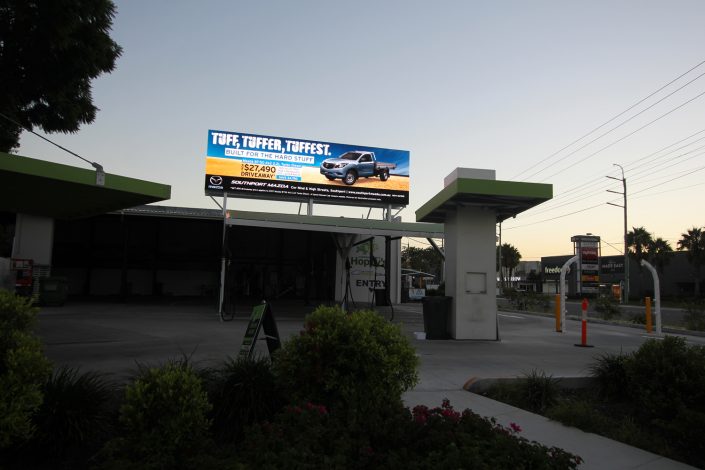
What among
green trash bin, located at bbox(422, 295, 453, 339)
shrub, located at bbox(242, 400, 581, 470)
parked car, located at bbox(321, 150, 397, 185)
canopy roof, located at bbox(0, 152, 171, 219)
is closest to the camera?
shrub, located at bbox(242, 400, 581, 470)

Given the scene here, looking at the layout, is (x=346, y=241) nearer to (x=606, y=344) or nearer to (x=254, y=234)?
(x=606, y=344)

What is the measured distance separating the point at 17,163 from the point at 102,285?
2480cm

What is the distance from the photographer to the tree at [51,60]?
14.8 m

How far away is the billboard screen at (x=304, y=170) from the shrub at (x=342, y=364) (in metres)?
21.9

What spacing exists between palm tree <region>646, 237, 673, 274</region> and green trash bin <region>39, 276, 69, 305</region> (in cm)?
5916

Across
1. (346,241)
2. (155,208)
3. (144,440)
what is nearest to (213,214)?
(155,208)

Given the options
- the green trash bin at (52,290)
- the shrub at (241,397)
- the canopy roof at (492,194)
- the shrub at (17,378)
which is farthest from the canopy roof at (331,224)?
the shrub at (17,378)

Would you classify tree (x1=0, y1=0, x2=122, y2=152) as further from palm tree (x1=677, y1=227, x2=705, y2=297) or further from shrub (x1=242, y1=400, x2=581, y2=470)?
palm tree (x1=677, y1=227, x2=705, y2=297)

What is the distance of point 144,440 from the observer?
355 cm

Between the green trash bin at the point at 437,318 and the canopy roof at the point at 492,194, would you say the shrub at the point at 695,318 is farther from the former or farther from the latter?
the green trash bin at the point at 437,318

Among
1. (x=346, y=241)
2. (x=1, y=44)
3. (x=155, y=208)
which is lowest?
(x=346, y=241)

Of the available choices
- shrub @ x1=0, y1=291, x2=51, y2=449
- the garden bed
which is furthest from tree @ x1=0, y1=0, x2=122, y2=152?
the garden bed

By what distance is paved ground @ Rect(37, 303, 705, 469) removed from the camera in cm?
487

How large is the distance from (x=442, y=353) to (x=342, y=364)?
6.48 meters
